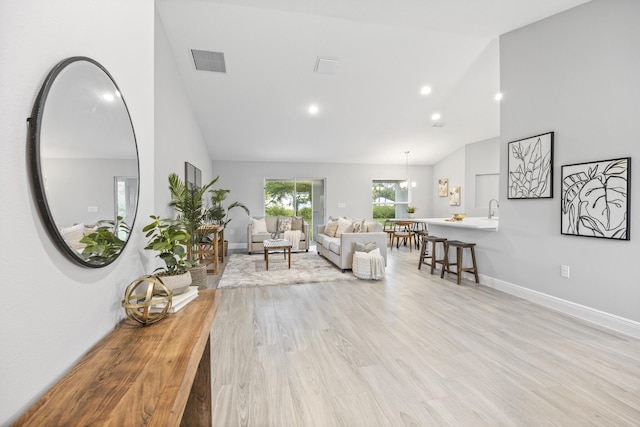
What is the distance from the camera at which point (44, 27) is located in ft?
2.65

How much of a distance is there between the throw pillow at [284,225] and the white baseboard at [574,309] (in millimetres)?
4626

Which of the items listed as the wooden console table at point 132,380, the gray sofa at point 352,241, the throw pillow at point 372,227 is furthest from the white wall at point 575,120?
the wooden console table at point 132,380

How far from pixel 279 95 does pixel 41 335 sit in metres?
5.05

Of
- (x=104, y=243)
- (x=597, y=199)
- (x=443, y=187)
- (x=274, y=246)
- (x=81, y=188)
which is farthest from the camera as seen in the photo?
(x=443, y=187)

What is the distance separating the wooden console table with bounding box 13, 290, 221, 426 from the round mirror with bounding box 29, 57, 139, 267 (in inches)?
12.2

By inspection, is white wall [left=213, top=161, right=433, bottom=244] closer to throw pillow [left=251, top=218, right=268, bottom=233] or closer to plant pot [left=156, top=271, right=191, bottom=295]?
throw pillow [left=251, top=218, right=268, bottom=233]

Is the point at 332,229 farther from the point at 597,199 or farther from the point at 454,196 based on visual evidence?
the point at 597,199

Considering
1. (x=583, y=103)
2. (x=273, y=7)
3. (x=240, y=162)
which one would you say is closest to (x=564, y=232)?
(x=583, y=103)

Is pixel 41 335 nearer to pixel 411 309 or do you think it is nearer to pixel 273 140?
pixel 411 309

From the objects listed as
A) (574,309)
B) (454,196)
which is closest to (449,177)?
(454,196)

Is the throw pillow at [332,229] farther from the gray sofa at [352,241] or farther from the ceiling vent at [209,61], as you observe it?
the ceiling vent at [209,61]

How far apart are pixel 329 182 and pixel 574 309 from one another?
642 centimetres

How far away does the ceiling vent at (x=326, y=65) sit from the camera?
4.30 metres

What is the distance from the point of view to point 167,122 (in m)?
3.69
